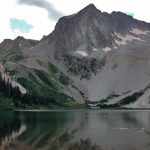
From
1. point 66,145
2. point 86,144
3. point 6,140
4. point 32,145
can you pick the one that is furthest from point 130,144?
point 6,140

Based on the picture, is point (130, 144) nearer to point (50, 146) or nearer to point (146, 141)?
point (146, 141)

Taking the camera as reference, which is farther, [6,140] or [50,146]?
[6,140]

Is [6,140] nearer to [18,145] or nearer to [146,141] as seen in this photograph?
[18,145]

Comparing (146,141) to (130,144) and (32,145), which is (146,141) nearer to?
(130,144)

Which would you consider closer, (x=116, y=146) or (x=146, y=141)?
(x=116, y=146)

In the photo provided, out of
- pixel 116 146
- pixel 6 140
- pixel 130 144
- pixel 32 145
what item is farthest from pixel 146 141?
pixel 6 140

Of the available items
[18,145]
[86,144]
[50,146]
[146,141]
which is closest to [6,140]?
[18,145]

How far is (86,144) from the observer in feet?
182

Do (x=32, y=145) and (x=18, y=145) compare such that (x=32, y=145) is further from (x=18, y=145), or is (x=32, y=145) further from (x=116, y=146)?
(x=116, y=146)

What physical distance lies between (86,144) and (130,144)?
866 centimetres

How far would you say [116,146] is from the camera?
172 ft

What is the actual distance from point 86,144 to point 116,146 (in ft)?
20.5

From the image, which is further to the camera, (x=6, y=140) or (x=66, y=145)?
(x=6, y=140)

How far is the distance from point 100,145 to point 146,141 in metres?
11.7
